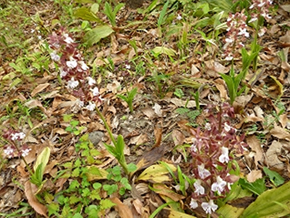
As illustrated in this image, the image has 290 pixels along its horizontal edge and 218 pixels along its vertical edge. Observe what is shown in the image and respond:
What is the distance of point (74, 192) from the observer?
6.97 feet

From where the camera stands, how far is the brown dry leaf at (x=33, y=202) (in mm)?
1991

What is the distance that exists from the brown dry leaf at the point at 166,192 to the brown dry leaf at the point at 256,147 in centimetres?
64

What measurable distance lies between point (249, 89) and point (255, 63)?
0.30 metres

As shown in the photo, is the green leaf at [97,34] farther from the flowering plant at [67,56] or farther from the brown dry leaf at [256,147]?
the brown dry leaf at [256,147]

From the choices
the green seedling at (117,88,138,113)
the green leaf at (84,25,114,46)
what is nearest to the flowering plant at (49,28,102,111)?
the green seedling at (117,88,138,113)

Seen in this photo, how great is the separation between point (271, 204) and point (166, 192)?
0.66m

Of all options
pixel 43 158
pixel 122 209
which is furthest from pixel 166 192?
pixel 43 158

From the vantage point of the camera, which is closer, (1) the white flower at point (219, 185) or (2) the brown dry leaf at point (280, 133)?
(1) the white flower at point (219, 185)

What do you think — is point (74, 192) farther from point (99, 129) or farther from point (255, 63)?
point (255, 63)

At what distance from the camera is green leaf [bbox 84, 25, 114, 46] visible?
11.3ft

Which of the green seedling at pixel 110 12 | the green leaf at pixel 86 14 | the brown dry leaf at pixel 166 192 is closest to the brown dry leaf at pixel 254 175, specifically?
the brown dry leaf at pixel 166 192

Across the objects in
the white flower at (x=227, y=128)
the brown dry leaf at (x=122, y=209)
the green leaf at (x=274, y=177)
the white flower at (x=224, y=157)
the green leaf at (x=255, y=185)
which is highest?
the white flower at (x=227, y=128)

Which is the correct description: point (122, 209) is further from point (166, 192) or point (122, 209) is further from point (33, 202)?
point (33, 202)

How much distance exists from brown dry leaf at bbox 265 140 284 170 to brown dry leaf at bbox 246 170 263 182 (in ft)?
0.40
